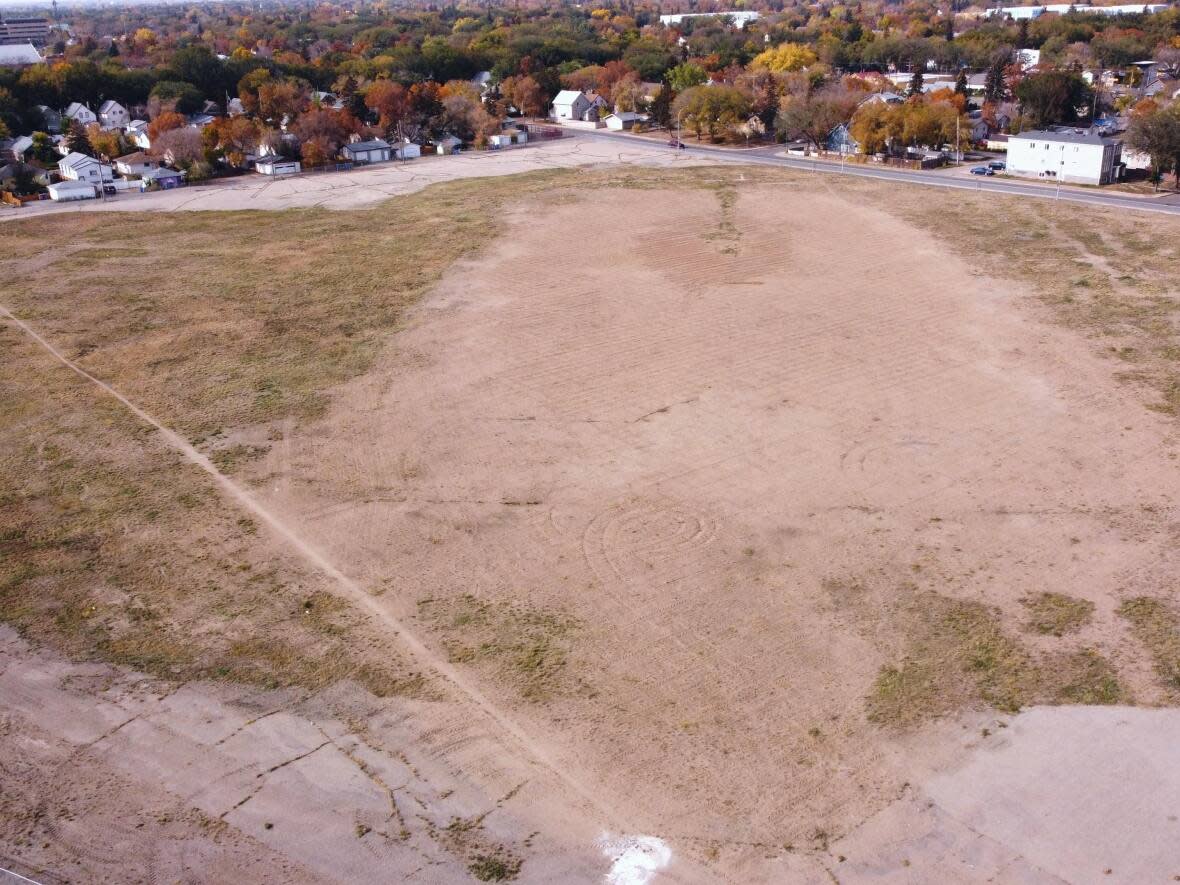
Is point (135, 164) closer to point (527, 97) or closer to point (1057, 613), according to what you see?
point (527, 97)

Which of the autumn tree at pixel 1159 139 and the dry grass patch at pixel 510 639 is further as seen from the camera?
the autumn tree at pixel 1159 139

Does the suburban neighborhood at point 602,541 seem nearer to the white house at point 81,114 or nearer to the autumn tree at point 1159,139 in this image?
the autumn tree at point 1159,139

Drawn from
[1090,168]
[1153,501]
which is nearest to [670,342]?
[1153,501]

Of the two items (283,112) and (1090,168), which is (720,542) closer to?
(1090,168)

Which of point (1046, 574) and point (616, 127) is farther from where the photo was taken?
point (616, 127)

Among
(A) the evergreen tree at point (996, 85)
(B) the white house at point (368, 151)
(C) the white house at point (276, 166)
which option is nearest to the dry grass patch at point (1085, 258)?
(A) the evergreen tree at point (996, 85)
